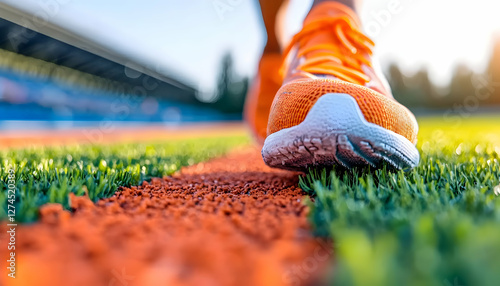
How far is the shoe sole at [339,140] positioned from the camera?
105 centimetres

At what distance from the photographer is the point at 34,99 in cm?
1255

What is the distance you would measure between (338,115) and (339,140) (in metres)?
0.07

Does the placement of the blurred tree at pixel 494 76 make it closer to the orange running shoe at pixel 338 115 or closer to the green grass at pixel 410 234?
the orange running shoe at pixel 338 115

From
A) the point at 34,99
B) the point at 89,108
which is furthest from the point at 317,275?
the point at 89,108

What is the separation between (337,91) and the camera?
1.15 m

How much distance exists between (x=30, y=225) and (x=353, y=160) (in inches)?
34.3

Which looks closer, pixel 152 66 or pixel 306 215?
pixel 306 215

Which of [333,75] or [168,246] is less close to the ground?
[333,75]

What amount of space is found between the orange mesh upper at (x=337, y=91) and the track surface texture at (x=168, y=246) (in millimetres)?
312

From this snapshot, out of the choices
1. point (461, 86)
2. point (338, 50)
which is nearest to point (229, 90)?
point (461, 86)

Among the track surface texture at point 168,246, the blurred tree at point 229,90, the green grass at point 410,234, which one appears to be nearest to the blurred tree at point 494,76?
the blurred tree at point 229,90

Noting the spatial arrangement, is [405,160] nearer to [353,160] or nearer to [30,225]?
[353,160]

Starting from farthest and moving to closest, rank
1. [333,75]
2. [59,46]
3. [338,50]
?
[59,46] → [338,50] → [333,75]

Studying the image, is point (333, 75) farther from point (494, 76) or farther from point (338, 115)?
point (494, 76)
